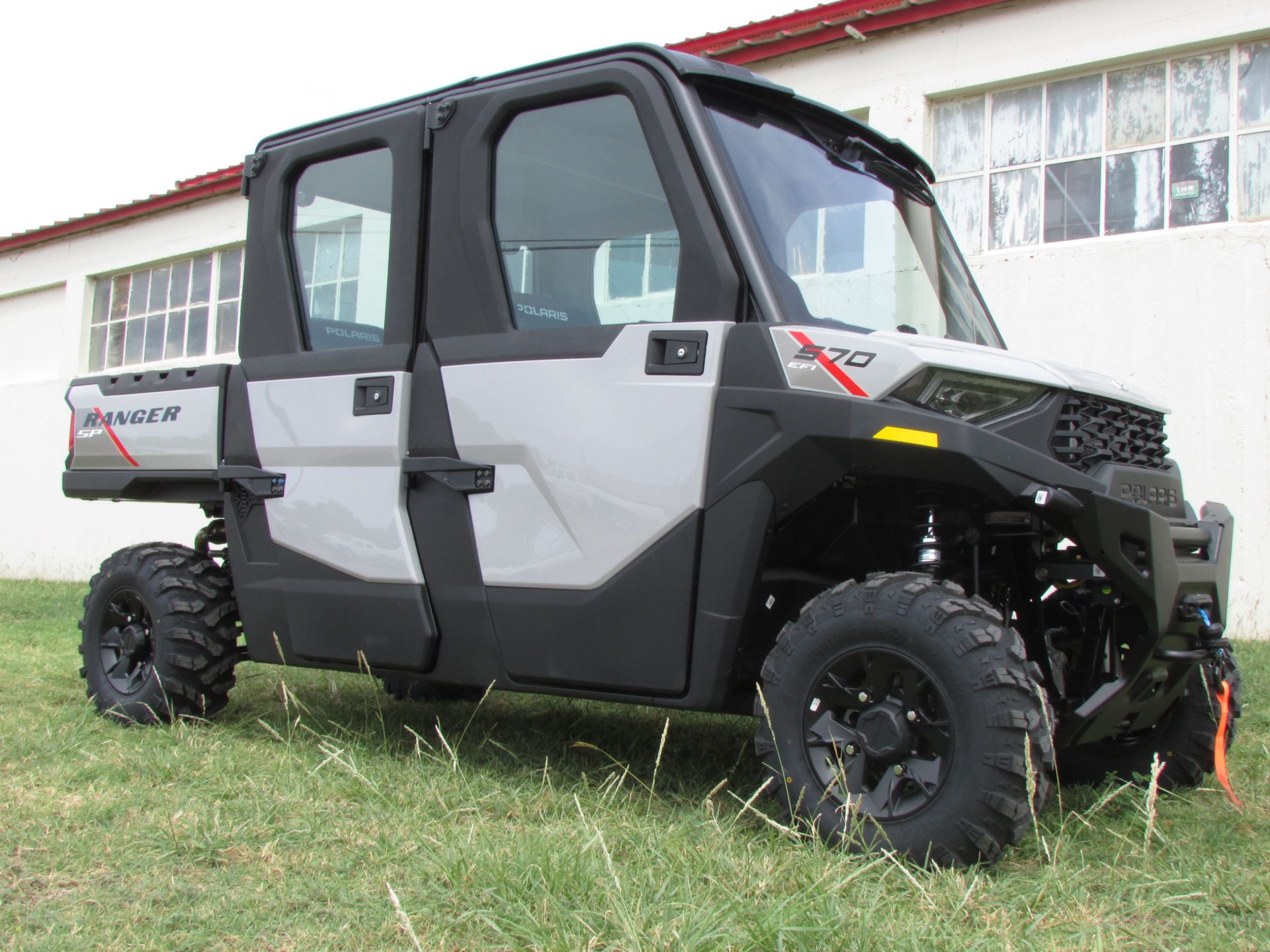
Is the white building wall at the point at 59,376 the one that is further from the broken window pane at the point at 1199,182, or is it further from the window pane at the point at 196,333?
the broken window pane at the point at 1199,182

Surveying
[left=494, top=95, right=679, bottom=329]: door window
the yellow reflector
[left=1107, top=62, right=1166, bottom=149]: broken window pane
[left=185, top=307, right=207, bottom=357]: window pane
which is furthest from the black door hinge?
[left=185, top=307, right=207, bottom=357]: window pane

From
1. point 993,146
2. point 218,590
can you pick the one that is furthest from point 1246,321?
point 218,590

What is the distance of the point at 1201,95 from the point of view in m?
8.33

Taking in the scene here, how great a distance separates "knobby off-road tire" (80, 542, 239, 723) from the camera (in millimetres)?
4855

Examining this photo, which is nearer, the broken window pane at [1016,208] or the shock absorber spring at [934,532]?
the shock absorber spring at [934,532]

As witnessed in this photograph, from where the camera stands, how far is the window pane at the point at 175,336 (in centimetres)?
1524

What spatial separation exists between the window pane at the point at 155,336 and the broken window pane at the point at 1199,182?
1215cm

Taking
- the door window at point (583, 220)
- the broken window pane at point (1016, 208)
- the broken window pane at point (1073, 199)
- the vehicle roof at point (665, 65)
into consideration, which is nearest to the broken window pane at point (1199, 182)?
the broken window pane at point (1073, 199)

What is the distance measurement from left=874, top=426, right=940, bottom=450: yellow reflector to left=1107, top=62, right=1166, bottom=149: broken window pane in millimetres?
6587

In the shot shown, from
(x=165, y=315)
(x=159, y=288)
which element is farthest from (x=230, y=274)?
(x=159, y=288)

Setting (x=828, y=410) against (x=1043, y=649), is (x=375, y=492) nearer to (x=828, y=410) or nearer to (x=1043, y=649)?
(x=828, y=410)

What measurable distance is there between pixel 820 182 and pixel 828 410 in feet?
3.28

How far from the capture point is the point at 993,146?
30.3ft

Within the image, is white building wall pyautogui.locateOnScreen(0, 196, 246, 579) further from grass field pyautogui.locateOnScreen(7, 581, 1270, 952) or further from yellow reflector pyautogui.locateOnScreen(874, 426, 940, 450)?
yellow reflector pyautogui.locateOnScreen(874, 426, 940, 450)
